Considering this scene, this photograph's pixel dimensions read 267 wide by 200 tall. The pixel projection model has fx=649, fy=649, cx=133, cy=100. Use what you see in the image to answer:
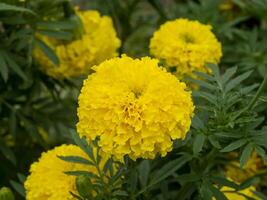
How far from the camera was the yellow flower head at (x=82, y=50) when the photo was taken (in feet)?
4.91

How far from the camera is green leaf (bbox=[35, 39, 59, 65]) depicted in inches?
55.5

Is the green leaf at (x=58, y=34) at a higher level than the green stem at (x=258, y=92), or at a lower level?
lower

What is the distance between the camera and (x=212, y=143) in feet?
3.29

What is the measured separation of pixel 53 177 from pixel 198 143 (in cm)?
27

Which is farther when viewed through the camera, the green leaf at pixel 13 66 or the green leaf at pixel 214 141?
the green leaf at pixel 13 66

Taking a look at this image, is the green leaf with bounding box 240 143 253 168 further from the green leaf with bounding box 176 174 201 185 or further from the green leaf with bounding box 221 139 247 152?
the green leaf with bounding box 176 174 201 185

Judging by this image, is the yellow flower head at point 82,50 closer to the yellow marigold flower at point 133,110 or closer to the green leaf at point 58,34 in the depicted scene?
the green leaf at point 58,34

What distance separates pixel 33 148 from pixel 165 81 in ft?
2.79

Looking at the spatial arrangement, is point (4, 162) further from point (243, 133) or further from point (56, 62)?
point (243, 133)

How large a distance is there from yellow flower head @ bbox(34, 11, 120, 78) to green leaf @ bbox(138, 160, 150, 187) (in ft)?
1.25

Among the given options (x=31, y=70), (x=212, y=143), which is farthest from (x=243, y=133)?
(x=31, y=70)

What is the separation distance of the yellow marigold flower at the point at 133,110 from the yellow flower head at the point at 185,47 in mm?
390

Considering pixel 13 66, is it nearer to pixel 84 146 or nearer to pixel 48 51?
pixel 48 51

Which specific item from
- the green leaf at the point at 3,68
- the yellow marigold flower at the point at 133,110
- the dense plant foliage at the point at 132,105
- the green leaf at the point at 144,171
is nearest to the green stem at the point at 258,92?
the dense plant foliage at the point at 132,105
